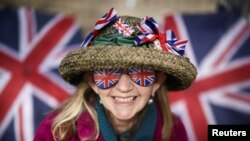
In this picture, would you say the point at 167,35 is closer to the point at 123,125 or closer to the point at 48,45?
the point at 123,125

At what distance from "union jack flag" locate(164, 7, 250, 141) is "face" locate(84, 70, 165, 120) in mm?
1218

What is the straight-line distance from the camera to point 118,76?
5.90ft

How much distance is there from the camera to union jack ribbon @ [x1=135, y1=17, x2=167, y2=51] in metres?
1.77

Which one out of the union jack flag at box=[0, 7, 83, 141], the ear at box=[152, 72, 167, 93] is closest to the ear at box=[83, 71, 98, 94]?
the ear at box=[152, 72, 167, 93]

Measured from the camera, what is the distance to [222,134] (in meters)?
2.11

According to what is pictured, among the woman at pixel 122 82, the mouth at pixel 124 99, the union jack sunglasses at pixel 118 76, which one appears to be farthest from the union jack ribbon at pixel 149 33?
the mouth at pixel 124 99

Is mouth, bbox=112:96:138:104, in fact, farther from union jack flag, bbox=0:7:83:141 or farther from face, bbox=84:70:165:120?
union jack flag, bbox=0:7:83:141

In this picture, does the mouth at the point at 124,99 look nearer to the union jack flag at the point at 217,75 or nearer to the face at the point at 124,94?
the face at the point at 124,94

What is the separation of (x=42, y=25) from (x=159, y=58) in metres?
1.54

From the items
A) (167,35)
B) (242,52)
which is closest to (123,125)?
(167,35)

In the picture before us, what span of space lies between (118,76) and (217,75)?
1.44 metres

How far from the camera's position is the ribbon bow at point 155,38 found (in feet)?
5.80

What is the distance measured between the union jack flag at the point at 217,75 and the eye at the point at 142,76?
127cm

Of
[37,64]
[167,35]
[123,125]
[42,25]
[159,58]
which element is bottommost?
[123,125]
